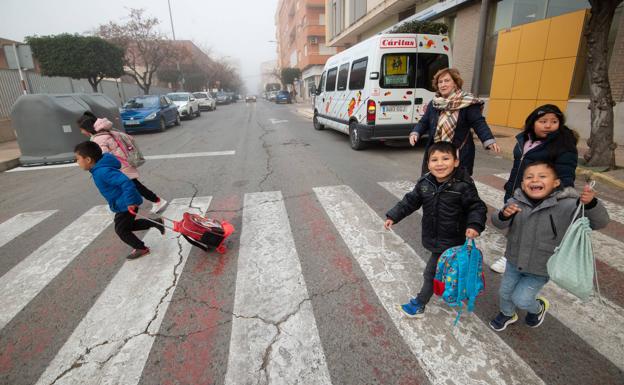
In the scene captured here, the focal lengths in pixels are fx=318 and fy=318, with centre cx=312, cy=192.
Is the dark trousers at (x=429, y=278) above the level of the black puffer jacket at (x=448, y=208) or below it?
below

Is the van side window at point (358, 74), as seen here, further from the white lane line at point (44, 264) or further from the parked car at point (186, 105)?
the parked car at point (186, 105)

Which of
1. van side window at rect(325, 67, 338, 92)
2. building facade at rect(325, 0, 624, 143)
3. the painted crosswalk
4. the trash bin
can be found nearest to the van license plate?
van side window at rect(325, 67, 338, 92)

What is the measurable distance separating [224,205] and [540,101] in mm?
9952

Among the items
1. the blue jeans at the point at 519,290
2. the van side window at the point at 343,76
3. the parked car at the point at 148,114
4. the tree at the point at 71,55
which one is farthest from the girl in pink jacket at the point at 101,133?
the tree at the point at 71,55

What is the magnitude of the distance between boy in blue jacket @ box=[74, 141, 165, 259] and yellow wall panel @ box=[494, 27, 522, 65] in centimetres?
1202

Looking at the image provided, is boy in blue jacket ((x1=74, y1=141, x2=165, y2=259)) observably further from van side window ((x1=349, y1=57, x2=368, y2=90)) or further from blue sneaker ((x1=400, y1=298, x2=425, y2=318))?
van side window ((x1=349, y1=57, x2=368, y2=90))

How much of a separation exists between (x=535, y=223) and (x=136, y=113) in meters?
14.8

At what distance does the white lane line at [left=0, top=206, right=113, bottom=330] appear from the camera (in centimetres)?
279

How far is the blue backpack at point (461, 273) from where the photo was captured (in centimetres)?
204

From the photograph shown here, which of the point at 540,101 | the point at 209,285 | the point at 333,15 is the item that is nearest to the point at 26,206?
the point at 209,285

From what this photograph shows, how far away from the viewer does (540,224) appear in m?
1.95

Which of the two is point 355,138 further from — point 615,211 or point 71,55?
point 71,55

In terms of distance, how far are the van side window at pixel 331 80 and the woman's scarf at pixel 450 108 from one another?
263 inches

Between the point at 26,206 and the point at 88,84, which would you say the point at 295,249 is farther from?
the point at 88,84
